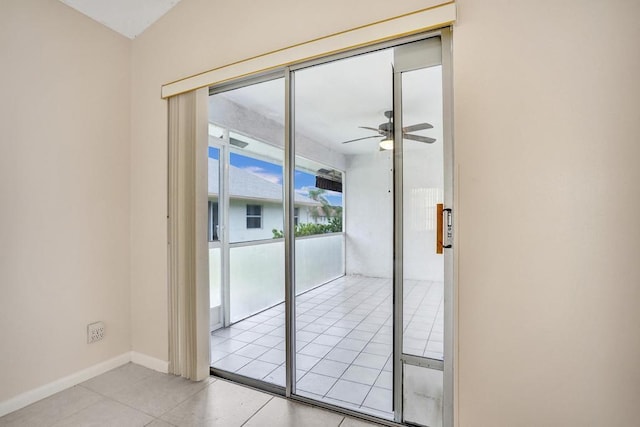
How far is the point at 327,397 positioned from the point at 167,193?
1.91 meters

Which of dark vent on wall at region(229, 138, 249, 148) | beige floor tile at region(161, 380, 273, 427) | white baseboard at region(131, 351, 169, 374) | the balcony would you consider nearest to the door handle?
the balcony

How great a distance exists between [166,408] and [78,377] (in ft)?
2.72

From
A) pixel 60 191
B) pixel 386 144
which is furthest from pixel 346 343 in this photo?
pixel 60 191

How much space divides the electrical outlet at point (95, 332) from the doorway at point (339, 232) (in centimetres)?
89

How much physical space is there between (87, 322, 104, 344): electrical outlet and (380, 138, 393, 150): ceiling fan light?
2.51 meters

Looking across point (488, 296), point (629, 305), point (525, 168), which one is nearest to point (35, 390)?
point (488, 296)

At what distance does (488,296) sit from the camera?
1401mm

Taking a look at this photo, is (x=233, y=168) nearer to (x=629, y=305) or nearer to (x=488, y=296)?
(x=488, y=296)

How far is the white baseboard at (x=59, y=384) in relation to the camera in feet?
5.91

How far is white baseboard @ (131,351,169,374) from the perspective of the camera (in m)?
2.30

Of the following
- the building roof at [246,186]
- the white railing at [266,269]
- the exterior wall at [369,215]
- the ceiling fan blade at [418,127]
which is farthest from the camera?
the building roof at [246,186]

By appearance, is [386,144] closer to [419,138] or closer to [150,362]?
[419,138]

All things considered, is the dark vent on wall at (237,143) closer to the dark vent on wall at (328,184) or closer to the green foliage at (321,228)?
the dark vent on wall at (328,184)

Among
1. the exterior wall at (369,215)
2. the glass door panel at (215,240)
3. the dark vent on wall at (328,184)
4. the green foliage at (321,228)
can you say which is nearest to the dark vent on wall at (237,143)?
the glass door panel at (215,240)
